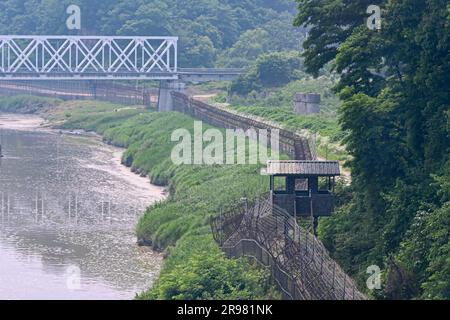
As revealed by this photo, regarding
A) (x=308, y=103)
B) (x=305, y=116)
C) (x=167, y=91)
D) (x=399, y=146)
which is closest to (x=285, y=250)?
(x=399, y=146)

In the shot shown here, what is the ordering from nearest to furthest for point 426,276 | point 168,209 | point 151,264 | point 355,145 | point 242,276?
point 426,276, point 242,276, point 355,145, point 151,264, point 168,209

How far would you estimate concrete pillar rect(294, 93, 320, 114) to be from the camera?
Result: 6159 cm

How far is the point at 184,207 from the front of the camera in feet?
137

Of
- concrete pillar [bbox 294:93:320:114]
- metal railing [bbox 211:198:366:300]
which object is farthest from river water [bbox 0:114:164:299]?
concrete pillar [bbox 294:93:320:114]

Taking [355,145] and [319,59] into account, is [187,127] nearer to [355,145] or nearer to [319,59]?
[319,59]

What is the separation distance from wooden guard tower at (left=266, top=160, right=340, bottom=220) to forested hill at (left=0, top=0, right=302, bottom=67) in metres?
61.9

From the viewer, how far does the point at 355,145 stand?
30.4m

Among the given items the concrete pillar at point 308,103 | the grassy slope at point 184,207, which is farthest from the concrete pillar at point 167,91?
the concrete pillar at point 308,103

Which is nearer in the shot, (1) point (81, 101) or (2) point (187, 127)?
(2) point (187, 127)

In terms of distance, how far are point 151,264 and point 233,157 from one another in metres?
14.8

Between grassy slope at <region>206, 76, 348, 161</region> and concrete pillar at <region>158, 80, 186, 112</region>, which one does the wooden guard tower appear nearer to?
grassy slope at <region>206, 76, 348, 161</region>

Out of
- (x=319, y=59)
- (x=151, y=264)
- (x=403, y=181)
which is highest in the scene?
(x=319, y=59)

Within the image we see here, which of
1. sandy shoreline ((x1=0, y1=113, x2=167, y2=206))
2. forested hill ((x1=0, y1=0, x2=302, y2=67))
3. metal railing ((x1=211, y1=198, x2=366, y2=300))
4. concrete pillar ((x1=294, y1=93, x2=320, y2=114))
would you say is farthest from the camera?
forested hill ((x1=0, y1=0, x2=302, y2=67))
